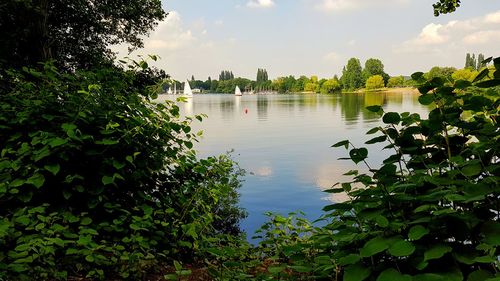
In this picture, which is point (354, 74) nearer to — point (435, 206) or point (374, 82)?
point (374, 82)

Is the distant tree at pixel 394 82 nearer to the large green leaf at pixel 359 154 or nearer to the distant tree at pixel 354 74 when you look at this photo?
the distant tree at pixel 354 74

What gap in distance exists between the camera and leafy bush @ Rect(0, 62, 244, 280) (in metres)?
3.89

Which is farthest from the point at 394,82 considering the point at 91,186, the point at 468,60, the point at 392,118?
the point at 392,118

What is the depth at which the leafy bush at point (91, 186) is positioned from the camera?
389 centimetres

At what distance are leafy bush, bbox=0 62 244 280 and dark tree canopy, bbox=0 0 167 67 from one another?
8.13 metres

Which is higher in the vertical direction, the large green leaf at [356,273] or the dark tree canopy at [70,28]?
the dark tree canopy at [70,28]

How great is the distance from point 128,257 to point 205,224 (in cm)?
143

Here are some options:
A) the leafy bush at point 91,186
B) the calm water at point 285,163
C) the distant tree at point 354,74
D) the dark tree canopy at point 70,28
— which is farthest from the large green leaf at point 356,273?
the distant tree at point 354,74

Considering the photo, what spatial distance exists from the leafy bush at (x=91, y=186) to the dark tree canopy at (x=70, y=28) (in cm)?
813

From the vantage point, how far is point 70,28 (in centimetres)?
1560

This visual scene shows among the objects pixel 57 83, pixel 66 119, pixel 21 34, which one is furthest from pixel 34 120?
pixel 21 34

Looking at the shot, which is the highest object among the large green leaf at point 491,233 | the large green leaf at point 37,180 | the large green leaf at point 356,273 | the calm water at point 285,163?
the large green leaf at point 491,233

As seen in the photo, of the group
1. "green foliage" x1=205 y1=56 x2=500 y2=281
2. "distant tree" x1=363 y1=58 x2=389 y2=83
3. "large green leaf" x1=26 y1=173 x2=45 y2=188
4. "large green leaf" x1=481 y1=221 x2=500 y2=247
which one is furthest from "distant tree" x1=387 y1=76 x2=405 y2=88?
"large green leaf" x1=481 y1=221 x2=500 y2=247

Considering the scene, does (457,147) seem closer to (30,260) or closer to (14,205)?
(30,260)
